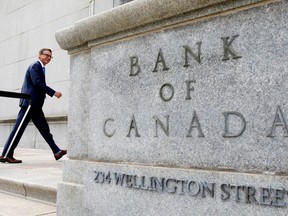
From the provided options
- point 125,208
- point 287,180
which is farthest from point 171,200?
point 287,180

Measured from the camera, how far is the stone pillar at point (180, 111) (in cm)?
199

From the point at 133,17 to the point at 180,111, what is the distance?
2.62 feet

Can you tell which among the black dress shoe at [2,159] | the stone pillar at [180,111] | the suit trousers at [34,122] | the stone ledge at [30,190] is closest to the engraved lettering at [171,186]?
the stone pillar at [180,111]

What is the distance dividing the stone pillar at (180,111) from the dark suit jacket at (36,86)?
2.92m

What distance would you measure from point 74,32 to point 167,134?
1345 mm

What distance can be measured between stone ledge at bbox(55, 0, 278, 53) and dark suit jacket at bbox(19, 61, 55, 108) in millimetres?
2703

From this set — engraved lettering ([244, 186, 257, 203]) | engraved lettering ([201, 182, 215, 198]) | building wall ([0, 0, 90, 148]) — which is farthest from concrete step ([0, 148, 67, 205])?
building wall ([0, 0, 90, 148])

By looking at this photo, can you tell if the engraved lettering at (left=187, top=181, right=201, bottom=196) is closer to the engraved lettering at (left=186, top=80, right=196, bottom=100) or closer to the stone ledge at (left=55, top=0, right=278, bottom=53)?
the engraved lettering at (left=186, top=80, right=196, bottom=100)

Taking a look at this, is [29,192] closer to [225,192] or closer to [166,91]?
[166,91]

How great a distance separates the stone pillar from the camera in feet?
6.54

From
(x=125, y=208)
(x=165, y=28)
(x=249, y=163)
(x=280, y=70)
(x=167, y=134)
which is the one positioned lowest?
(x=125, y=208)

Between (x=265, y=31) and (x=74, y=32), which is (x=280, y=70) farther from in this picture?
(x=74, y=32)

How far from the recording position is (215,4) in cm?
219

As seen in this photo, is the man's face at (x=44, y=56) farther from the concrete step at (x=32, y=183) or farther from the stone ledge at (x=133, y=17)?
the stone ledge at (x=133, y=17)
